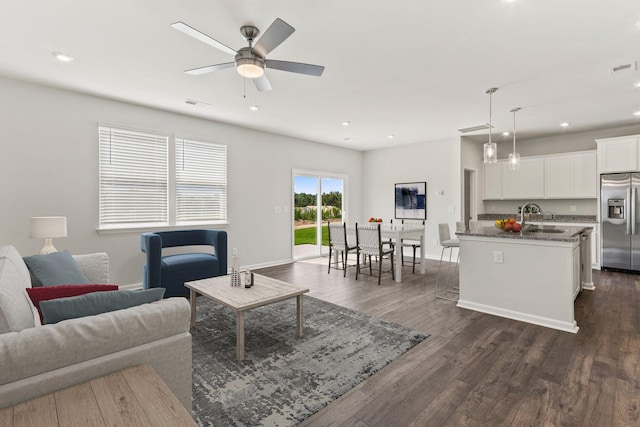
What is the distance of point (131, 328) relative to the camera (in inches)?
54.8

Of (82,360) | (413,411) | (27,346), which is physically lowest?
(413,411)

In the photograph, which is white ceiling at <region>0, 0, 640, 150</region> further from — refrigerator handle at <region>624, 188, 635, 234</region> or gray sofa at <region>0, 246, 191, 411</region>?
gray sofa at <region>0, 246, 191, 411</region>

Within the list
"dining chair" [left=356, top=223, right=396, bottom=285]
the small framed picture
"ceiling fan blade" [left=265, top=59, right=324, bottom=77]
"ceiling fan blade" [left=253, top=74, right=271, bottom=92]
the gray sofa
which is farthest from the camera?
the small framed picture

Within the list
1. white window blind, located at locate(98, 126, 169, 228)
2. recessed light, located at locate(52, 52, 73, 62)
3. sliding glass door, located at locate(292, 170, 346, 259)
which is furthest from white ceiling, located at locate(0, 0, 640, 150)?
sliding glass door, located at locate(292, 170, 346, 259)

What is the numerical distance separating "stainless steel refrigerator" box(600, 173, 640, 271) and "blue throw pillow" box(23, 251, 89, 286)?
304 inches

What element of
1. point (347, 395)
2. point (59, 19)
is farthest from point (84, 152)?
point (347, 395)

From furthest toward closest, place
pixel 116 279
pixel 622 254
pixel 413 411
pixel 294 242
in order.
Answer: pixel 294 242 < pixel 622 254 < pixel 116 279 < pixel 413 411

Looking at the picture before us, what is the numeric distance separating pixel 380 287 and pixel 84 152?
4583 mm

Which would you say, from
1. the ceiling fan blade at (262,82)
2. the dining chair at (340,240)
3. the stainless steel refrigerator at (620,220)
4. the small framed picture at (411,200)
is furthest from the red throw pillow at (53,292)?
the stainless steel refrigerator at (620,220)

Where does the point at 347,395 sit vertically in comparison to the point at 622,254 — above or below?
below

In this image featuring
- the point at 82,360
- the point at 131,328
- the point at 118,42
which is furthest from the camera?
the point at 118,42

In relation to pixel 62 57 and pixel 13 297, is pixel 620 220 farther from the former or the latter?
pixel 62 57

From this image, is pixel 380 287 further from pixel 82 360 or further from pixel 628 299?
pixel 82 360

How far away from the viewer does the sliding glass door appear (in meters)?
6.93
